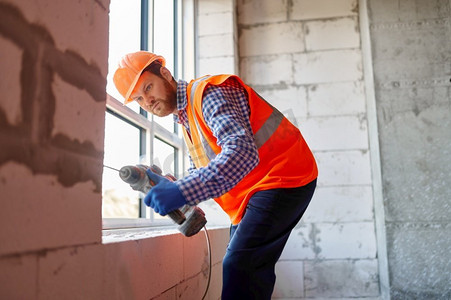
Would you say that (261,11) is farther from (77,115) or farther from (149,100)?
(77,115)

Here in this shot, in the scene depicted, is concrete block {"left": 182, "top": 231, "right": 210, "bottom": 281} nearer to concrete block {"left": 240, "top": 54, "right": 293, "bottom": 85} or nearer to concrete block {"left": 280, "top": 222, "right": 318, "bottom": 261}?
concrete block {"left": 280, "top": 222, "right": 318, "bottom": 261}

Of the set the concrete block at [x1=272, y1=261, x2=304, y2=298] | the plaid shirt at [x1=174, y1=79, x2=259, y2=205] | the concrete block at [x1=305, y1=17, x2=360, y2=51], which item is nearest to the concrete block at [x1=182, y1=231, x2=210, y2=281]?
the plaid shirt at [x1=174, y1=79, x2=259, y2=205]

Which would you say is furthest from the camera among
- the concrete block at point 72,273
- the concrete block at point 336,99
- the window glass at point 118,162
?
the concrete block at point 336,99

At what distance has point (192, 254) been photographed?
2322 mm

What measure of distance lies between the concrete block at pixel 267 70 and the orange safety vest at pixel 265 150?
2.53m

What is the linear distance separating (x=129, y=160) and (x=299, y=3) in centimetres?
264

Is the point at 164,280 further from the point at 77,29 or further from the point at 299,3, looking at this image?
the point at 299,3

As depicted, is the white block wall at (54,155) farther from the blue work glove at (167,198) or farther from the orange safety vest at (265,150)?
the orange safety vest at (265,150)

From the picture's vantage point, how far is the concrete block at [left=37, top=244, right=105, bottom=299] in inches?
38.5

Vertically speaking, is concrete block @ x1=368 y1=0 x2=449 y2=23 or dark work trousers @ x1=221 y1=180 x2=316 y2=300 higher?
concrete block @ x1=368 y1=0 x2=449 y2=23

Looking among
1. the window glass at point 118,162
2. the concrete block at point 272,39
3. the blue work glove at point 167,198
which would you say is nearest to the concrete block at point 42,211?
the blue work glove at point 167,198

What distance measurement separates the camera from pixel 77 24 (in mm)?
1145

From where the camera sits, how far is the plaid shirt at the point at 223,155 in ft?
4.58

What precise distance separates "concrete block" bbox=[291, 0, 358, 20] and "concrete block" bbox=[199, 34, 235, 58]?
2.51 feet
